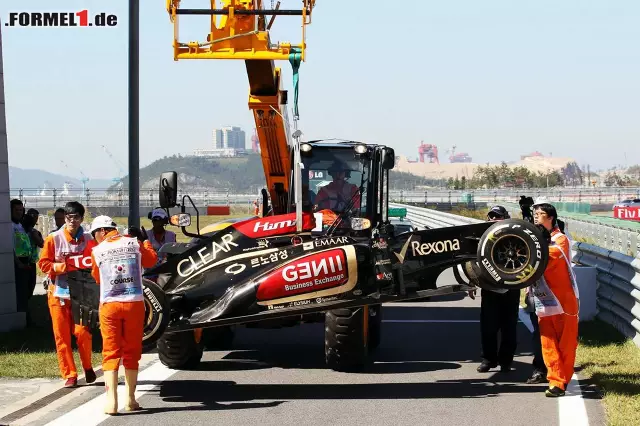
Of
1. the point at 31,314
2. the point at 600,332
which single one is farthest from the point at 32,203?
the point at 600,332

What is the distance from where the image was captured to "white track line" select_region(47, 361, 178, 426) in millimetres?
8664

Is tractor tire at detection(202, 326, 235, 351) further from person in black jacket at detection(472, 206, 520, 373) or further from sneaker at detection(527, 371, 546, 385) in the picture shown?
sneaker at detection(527, 371, 546, 385)

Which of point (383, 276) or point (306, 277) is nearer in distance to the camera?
point (306, 277)

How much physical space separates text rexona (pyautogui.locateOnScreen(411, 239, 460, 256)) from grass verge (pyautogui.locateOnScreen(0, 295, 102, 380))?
3.82 m

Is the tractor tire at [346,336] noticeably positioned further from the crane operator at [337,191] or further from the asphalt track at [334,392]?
the crane operator at [337,191]

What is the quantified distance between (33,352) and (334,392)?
166 inches

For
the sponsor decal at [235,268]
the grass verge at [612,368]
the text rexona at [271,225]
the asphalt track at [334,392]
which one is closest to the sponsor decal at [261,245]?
the text rexona at [271,225]

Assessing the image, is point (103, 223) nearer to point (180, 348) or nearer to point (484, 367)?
Result: point (180, 348)

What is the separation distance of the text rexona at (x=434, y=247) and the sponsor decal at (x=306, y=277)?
2.52ft

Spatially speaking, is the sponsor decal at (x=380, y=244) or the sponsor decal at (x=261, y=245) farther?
the sponsor decal at (x=261, y=245)

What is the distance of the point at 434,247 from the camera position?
10.4 m

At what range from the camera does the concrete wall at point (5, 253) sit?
1406 cm

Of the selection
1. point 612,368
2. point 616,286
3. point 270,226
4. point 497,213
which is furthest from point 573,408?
→ point 616,286

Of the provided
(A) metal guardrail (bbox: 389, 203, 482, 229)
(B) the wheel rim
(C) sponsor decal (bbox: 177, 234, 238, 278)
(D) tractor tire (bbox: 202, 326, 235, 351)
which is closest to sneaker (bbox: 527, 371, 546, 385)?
(B) the wheel rim
